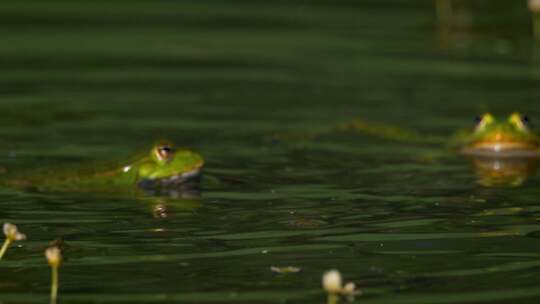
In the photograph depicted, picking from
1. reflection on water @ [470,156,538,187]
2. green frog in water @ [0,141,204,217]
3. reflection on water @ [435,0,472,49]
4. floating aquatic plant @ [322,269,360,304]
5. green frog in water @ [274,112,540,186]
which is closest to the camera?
floating aquatic plant @ [322,269,360,304]

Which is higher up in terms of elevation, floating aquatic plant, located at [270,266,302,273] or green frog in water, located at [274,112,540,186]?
green frog in water, located at [274,112,540,186]

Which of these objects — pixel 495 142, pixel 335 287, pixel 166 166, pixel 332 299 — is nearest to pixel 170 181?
pixel 166 166

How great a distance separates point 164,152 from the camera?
9.38 metres

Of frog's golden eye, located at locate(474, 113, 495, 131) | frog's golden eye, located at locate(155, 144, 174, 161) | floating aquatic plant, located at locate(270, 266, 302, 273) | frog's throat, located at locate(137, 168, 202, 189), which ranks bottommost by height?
floating aquatic plant, located at locate(270, 266, 302, 273)

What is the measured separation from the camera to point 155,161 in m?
9.42

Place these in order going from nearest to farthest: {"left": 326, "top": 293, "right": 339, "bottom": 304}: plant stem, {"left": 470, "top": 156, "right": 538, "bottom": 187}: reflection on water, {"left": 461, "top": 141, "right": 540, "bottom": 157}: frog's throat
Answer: {"left": 326, "top": 293, "right": 339, "bottom": 304}: plant stem, {"left": 470, "top": 156, "right": 538, "bottom": 187}: reflection on water, {"left": 461, "top": 141, "right": 540, "bottom": 157}: frog's throat

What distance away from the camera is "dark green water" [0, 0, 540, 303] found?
6758 mm

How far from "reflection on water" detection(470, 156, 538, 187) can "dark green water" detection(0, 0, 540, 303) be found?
0.37 feet

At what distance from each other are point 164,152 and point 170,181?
0.72 feet

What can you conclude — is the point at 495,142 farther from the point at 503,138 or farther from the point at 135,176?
the point at 135,176

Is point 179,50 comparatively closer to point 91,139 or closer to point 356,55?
point 356,55

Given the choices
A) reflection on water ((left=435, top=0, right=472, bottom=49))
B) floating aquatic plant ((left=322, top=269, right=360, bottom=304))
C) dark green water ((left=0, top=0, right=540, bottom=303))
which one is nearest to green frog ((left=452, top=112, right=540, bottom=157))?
dark green water ((left=0, top=0, right=540, bottom=303))

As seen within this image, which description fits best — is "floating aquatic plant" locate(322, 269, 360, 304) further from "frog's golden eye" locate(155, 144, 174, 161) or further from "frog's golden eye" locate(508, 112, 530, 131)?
"frog's golden eye" locate(508, 112, 530, 131)

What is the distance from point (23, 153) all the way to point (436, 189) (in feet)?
10.1
